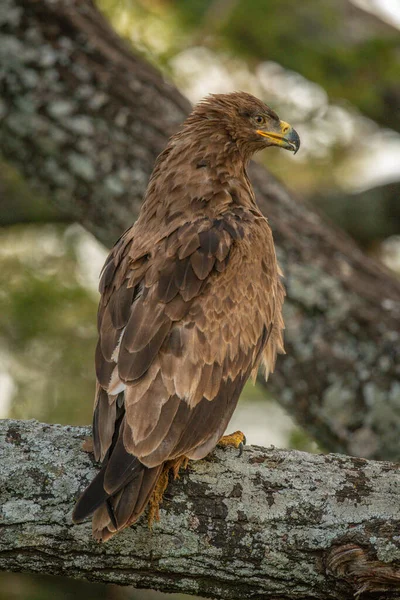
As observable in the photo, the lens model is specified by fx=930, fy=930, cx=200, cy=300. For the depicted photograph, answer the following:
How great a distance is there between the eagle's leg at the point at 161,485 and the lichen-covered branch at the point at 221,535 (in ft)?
0.09

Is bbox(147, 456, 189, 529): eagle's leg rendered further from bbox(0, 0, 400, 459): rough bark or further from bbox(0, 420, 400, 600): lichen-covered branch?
bbox(0, 0, 400, 459): rough bark

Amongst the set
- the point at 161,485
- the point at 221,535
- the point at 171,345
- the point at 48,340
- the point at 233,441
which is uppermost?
the point at 48,340

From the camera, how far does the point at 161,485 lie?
3.82m

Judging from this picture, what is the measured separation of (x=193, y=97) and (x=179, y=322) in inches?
169

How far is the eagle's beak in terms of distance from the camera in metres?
5.40

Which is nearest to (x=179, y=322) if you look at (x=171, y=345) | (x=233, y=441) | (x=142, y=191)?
(x=171, y=345)

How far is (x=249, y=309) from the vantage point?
14.6ft

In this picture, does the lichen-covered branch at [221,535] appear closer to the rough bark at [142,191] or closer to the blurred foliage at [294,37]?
the rough bark at [142,191]

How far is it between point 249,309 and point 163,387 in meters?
0.69

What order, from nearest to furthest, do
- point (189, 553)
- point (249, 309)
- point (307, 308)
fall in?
point (189, 553) < point (249, 309) < point (307, 308)

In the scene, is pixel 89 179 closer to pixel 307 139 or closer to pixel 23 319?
pixel 23 319

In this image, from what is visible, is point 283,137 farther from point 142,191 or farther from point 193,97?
point 193,97

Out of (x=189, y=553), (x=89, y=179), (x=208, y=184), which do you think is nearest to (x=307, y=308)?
(x=208, y=184)

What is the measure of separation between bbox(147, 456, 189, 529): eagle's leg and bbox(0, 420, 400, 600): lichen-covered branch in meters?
0.03
